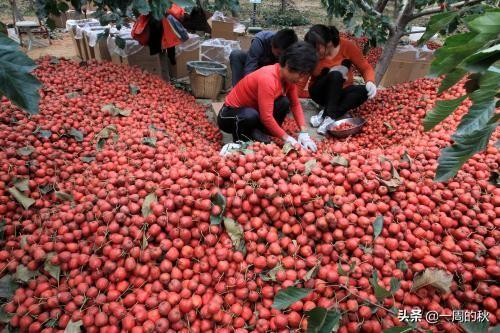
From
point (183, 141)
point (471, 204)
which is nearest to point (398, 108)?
point (471, 204)

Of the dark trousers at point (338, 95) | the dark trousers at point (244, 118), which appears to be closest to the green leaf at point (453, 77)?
the dark trousers at point (244, 118)

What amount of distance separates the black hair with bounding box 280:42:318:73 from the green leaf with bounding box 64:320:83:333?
7.78 feet

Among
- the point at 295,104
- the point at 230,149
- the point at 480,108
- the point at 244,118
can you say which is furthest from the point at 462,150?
the point at 295,104

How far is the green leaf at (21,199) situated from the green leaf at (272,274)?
1.57 metres

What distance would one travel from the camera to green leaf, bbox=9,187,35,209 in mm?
2100

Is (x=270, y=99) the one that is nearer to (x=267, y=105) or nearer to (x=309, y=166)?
(x=267, y=105)

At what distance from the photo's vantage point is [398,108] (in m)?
4.02

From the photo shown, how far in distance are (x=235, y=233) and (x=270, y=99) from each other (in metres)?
1.76

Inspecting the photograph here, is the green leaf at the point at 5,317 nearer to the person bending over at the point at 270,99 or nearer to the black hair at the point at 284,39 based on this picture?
the person bending over at the point at 270,99

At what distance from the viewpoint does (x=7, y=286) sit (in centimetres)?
167

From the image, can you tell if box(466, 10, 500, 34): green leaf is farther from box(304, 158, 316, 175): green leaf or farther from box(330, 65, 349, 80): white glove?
box(330, 65, 349, 80): white glove

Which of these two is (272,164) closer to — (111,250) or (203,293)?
(203,293)

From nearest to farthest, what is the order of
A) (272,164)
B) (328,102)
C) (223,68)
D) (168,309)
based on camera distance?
(168,309) < (272,164) < (328,102) < (223,68)

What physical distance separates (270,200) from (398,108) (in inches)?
114
